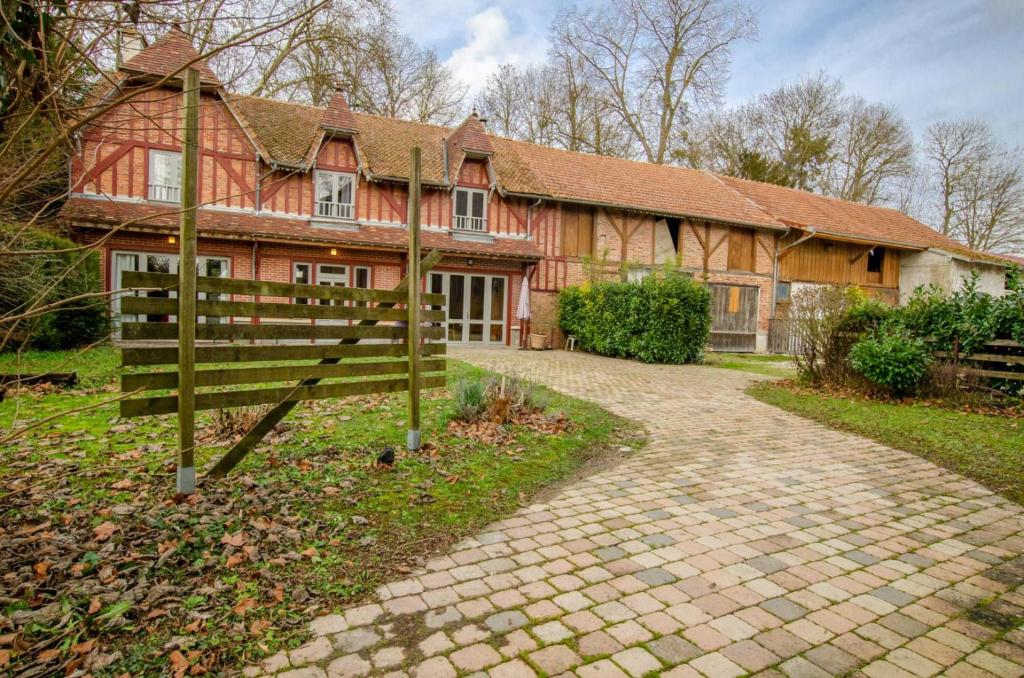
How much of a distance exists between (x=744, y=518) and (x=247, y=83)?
4106 mm

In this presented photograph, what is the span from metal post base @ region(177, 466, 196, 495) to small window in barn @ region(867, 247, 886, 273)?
29243 mm

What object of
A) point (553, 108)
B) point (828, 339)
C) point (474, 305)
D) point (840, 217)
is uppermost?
point (553, 108)

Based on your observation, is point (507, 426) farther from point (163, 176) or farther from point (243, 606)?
point (163, 176)

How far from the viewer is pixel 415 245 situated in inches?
191

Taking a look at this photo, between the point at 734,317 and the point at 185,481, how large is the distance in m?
21.9

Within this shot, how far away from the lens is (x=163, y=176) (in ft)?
49.7

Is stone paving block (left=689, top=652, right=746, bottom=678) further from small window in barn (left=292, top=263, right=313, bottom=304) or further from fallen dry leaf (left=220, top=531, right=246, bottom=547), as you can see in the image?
small window in barn (left=292, top=263, right=313, bottom=304)

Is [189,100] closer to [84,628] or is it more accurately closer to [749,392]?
[84,628]

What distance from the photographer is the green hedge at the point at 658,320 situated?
14078 millimetres

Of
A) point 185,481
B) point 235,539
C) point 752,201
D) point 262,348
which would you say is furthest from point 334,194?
point 752,201

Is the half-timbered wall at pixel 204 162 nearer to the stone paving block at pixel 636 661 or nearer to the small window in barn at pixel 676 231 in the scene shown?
the stone paving block at pixel 636 661

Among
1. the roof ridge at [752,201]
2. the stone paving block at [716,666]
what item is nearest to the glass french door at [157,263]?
the stone paving block at [716,666]

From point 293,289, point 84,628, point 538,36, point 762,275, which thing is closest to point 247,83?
point 293,289

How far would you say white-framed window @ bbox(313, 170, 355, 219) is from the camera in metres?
16.7
